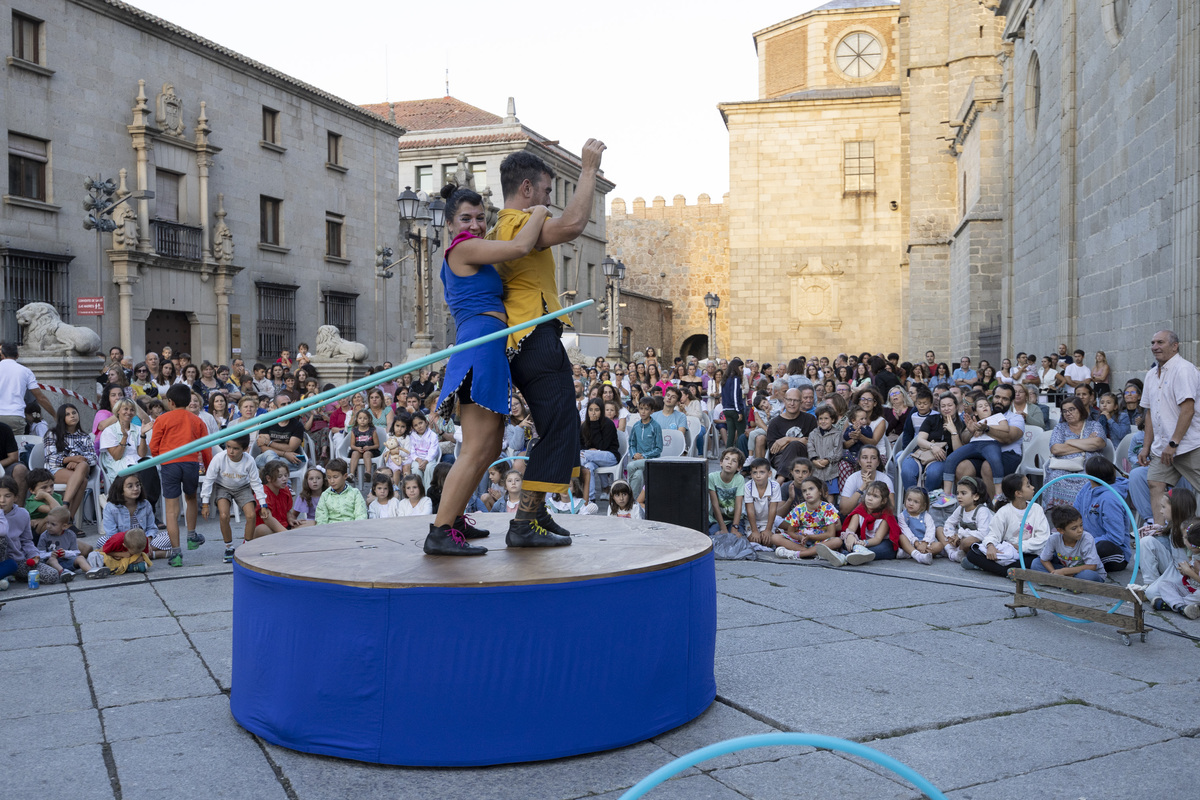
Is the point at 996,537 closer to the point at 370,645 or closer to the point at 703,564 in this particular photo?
the point at 703,564

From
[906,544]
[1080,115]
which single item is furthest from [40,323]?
[1080,115]

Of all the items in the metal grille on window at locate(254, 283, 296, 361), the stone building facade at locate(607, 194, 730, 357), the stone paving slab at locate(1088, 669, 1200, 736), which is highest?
the stone building facade at locate(607, 194, 730, 357)

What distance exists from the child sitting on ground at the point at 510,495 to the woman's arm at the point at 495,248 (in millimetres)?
4171

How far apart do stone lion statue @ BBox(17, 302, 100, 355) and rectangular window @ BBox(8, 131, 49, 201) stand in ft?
22.0

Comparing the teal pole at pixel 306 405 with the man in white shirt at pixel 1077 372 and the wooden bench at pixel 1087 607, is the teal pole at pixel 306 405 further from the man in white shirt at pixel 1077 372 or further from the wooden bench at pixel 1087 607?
the man in white shirt at pixel 1077 372

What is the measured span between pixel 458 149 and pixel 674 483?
117 feet

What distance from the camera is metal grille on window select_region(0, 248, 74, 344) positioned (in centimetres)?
1881

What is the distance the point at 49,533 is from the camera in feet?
26.0

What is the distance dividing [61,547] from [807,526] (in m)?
6.33

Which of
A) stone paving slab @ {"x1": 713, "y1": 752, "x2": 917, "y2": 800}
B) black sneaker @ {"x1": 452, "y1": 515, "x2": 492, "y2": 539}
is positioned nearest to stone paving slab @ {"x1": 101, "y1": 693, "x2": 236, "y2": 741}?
black sneaker @ {"x1": 452, "y1": 515, "x2": 492, "y2": 539}

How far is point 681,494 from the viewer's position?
8.45m

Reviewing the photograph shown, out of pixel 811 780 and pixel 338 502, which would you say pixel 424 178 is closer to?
pixel 338 502

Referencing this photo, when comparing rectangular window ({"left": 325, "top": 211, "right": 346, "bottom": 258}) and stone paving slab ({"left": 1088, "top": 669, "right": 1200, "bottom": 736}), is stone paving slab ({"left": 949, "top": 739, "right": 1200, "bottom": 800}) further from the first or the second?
rectangular window ({"left": 325, "top": 211, "right": 346, "bottom": 258})

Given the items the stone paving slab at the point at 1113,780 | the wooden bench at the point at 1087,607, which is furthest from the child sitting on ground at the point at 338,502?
the stone paving slab at the point at 1113,780
